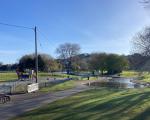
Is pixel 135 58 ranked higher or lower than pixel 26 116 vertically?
higher

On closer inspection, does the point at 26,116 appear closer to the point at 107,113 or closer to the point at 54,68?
the point at 107,113

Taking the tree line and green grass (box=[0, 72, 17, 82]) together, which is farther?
the tree line

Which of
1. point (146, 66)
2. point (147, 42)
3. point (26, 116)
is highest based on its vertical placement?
point (147, 42)

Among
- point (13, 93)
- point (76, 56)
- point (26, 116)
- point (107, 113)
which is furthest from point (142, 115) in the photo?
point (76, 56)

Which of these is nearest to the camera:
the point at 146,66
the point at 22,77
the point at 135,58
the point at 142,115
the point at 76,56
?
the point at 142,115

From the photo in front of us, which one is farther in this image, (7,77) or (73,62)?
(73,62)

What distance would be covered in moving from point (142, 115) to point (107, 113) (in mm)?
1984

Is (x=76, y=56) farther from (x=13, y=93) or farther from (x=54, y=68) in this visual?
(x=13, y=93)

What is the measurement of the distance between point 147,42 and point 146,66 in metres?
4.47

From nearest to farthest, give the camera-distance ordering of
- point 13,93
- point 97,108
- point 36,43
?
point 97,108 < point 13,93 < point 36,43

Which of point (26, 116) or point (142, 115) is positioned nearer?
point (142, 115)

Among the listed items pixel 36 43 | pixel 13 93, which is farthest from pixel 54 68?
pixel 13 93

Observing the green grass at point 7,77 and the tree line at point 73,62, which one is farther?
the tree line at point 73,62

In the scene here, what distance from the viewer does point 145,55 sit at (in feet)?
179
